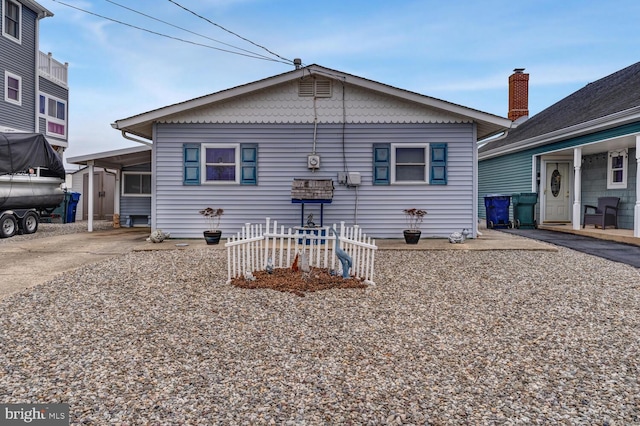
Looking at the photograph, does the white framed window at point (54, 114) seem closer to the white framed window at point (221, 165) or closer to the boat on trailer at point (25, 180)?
the boat on trailer at point (25, 180)

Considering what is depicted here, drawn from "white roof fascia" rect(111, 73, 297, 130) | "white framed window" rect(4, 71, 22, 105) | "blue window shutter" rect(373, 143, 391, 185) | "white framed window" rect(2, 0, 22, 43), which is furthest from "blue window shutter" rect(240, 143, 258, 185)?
"white framed window" rect(2, 0, 22, 43)

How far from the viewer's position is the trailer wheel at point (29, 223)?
11606 millimetres

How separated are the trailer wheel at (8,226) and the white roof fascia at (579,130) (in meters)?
15.8

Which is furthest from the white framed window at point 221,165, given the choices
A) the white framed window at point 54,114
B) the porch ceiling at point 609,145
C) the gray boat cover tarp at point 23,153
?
the white framed window at point 54,114

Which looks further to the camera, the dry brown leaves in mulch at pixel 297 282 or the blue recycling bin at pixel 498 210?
the blue recycling bin at pixel 498 210

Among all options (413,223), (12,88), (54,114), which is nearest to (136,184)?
(12,88)

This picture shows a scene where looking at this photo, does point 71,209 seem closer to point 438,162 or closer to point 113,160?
point 113,160

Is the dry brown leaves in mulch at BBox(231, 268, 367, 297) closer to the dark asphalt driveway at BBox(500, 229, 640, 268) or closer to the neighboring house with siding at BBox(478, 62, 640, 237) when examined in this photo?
the dark asphalt driveway at BBox(500, 229, 640, 268)

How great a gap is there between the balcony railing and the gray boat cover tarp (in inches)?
334

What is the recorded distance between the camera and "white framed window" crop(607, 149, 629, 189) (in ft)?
37.5

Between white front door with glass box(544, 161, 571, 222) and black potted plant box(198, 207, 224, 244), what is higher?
white front door with glass box(544, 161, 571, 222)

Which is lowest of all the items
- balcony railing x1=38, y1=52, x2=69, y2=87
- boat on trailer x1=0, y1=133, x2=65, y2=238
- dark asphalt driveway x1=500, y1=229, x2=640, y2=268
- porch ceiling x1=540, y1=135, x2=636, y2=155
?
dark asphalt driveway x1=500, y1=229, x2=640, y2=268

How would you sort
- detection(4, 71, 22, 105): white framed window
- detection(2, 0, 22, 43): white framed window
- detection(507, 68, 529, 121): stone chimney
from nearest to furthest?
detection(2, 0, 22, 43): white framed window → detection(4, 71, 22, 105): white framed window → detection(507, 68, 529, 121): stone chimney

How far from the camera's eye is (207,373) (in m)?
2.82
